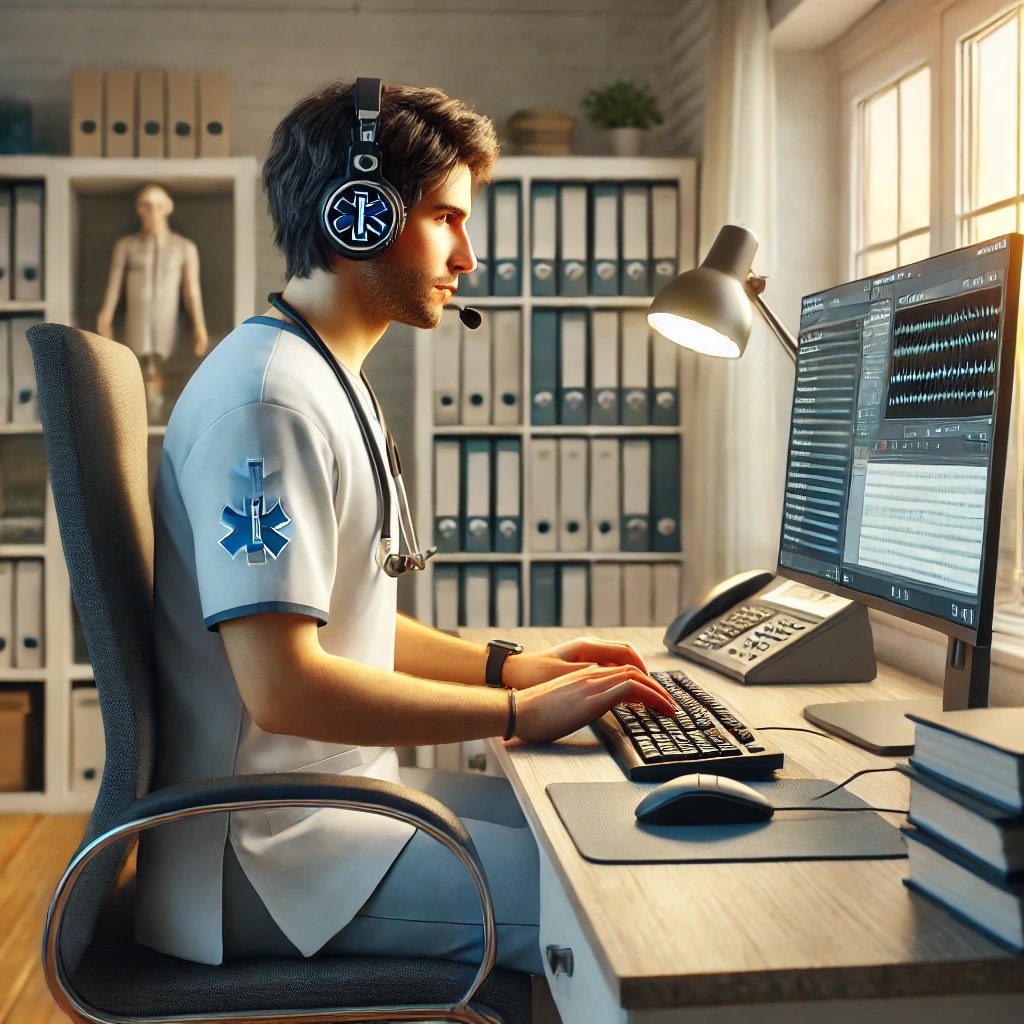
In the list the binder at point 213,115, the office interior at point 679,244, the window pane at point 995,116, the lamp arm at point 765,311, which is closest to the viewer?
the office interior at point 679,244

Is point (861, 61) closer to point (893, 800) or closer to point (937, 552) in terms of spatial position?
point (937, 552)

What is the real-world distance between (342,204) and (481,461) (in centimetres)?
191

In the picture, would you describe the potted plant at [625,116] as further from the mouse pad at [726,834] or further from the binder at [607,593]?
the mouse pad at [726,834]

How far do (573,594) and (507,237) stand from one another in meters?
1.07

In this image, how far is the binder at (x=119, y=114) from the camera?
3.20m

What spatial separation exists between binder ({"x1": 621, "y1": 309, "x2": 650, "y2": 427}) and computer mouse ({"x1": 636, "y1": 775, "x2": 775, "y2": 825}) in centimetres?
228

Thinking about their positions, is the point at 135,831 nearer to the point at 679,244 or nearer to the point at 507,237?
the point at 507,237

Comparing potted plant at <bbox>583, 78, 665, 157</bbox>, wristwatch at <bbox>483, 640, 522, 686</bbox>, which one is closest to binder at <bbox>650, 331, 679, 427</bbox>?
potted plant at <bbox>583, 78, 665, 157</bbox>

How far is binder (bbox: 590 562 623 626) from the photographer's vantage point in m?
3.22

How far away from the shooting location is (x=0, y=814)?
322 cm

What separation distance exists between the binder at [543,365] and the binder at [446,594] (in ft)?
1.67

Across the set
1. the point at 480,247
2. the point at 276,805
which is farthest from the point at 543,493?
the point at 276,805

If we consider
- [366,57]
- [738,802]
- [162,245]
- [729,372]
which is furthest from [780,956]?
[366,57]

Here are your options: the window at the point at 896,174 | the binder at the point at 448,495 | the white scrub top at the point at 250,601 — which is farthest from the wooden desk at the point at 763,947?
the binder at the point at 448,495
